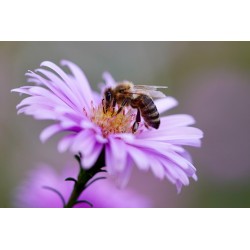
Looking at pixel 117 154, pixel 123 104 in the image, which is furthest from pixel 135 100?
pixel 117 154

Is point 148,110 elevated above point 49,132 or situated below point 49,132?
above

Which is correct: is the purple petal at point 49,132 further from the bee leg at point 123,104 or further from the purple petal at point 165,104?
the purple petal at point 165,104

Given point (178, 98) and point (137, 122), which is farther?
point (178, 98)

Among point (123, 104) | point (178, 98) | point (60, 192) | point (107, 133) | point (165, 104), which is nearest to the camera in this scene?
point (107, 133)

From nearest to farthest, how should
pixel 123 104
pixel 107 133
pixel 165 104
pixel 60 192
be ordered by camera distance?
pixel 107 133, pixel 123 104, pixel 165 104, pixel 60 192

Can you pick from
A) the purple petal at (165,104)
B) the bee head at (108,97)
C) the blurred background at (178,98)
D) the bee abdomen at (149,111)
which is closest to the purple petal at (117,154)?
the bee abdomen at (149,111)

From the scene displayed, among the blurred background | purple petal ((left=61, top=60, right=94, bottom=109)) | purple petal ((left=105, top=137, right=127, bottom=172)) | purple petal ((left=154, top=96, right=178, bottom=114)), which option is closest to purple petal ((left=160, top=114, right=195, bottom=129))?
purple petal ((left=154, top=96, right=178, bottom=114))

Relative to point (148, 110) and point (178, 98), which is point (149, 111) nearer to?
point (148, 110)
